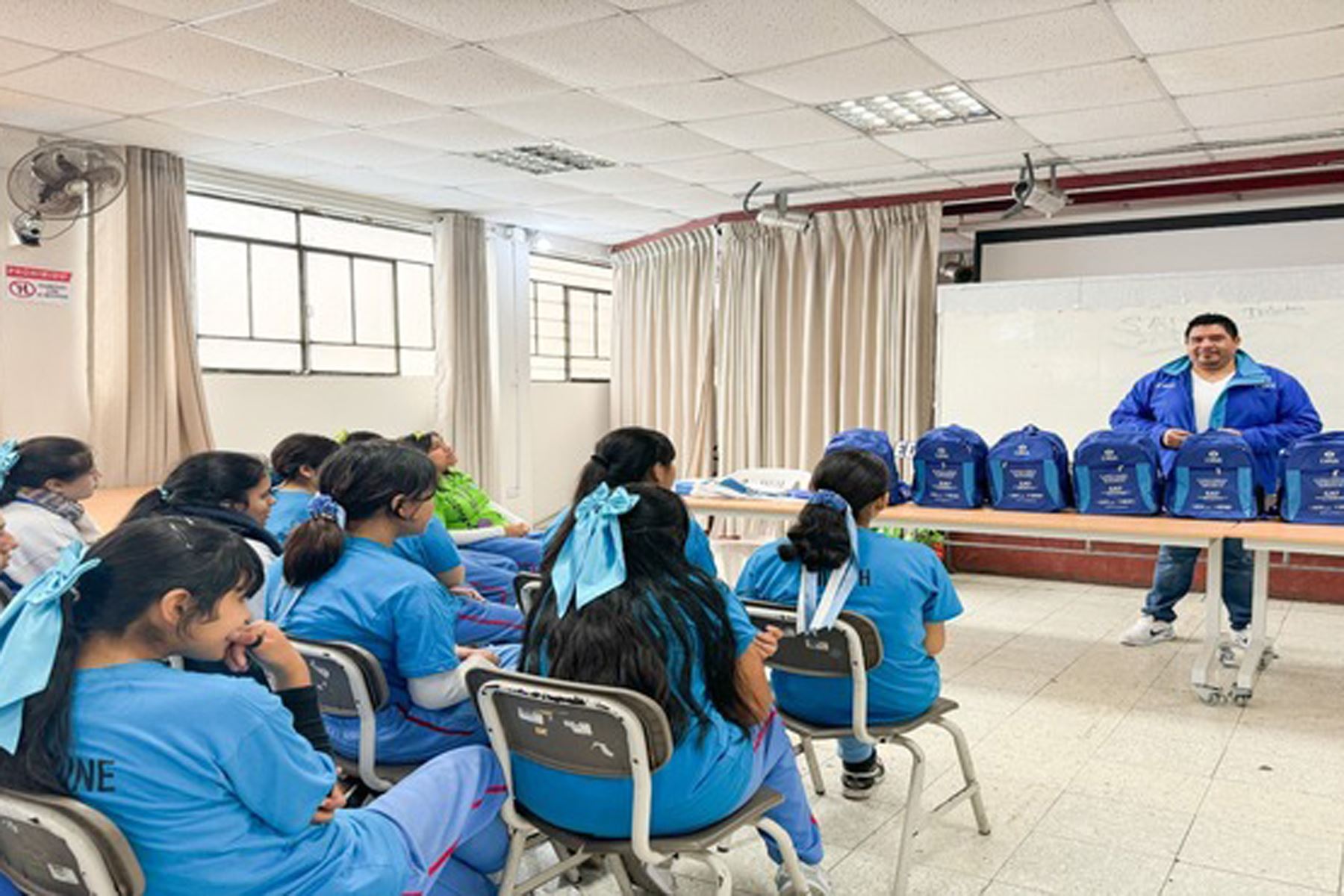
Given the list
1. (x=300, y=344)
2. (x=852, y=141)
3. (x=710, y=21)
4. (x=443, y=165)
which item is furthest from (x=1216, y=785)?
(x=300, y=344)

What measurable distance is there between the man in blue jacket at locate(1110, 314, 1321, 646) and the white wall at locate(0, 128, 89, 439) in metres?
5.21

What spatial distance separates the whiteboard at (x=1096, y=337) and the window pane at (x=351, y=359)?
13.0 feet

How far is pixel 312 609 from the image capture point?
2033 millimetres

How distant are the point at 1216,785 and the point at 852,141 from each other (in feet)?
11.8

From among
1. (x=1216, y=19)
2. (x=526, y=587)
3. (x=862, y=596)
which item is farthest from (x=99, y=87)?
(x=1216, y=19)

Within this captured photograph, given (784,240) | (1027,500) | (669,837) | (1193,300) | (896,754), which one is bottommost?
(896,754)

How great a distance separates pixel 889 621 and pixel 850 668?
0.62 feet

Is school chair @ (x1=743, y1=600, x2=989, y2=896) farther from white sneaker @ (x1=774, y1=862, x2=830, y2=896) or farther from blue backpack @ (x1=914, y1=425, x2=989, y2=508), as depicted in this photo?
blue backpack @ (x1=914, y1=425, x2=989, y2=508)

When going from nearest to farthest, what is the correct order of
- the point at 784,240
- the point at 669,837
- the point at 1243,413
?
the point at 669,837
the point at 1243,413
the point at 784,240

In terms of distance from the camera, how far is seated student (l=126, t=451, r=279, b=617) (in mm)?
2566

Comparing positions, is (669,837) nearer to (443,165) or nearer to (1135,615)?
(1135,615)

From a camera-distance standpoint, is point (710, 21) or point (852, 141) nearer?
point (710, 21)

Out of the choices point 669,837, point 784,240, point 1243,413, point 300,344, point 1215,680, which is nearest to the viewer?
point 669,837

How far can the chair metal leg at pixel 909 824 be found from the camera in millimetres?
2340
